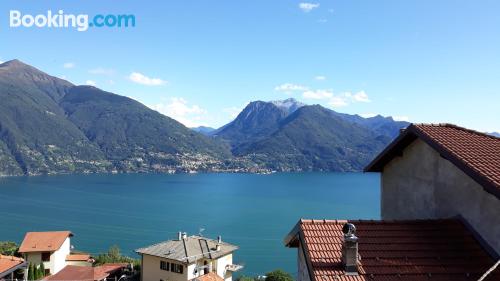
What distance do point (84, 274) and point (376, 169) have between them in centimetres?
3347

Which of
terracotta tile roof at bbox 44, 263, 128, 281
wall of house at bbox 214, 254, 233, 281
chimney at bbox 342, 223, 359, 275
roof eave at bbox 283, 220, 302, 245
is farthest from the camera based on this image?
wall of house at bbox 214, 254, 233, 281

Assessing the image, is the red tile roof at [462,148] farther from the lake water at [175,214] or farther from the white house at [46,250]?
the lake water at [175,214]

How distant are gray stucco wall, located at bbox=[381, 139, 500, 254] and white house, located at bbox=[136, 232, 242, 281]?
84.1ft

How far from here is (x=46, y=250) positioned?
1849 inches

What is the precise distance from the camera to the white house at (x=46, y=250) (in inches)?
1844

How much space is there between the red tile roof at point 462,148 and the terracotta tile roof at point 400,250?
1299 mm

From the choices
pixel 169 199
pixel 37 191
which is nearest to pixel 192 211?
pixel 169 199

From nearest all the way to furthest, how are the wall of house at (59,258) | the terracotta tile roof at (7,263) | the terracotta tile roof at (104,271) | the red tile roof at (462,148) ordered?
the red tile roof at (462,148) → the terracotta tile roof at (7,263) → the terracotta tile roof at (104,271) → the wall of house at (59,258)

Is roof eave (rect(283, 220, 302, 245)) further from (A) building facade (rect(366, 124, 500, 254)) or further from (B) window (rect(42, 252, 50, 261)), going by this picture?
(B) window (rect(42, 252, 50, 261))

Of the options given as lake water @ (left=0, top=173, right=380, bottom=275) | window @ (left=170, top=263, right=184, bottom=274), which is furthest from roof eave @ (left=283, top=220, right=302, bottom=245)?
lake water @ (left=0, top=173, right=380, bottom=275)

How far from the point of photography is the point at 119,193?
176375 mm

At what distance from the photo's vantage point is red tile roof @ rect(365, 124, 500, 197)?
7.66 meters

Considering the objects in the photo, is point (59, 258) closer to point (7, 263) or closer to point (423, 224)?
point (7, 263)

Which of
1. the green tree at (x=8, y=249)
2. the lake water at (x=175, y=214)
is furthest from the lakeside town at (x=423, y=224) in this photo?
the lake water at (x=175, y=214)
